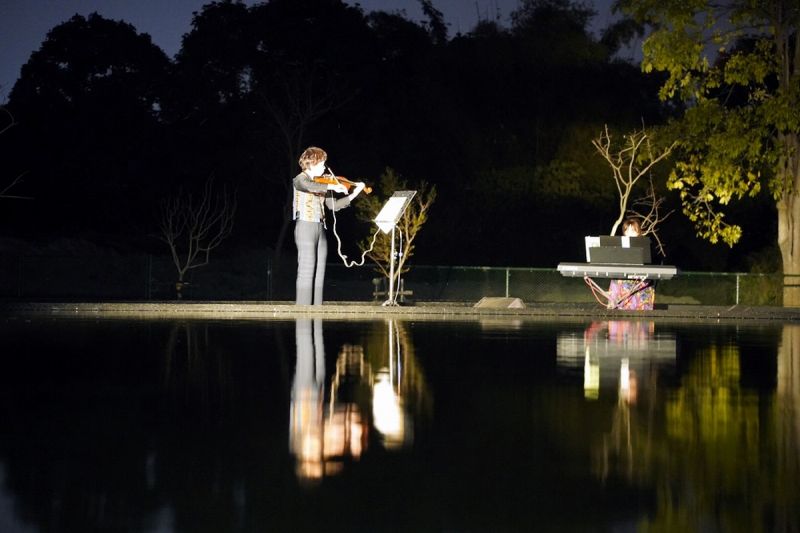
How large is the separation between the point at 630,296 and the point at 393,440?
72.0 feet

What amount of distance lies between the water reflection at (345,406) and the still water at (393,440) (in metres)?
0.03

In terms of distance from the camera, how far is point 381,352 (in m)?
16.0

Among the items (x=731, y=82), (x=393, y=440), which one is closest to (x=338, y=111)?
(x=731, y=82)

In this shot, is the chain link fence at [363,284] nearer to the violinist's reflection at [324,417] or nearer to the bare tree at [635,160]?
the bare tree at [635,160]

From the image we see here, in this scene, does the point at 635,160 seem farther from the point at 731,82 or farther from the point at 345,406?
the point at 345,406

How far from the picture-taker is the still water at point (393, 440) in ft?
19.6

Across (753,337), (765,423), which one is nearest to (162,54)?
(753,337)

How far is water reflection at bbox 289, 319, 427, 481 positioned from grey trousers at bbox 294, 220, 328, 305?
25.1ft

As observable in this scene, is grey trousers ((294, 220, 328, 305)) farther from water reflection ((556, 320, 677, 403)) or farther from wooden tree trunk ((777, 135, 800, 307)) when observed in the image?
wooden tree trunk ((777, 135, 800, 307))

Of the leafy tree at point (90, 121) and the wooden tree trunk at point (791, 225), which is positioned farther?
the leafy tree at point (90, 121)

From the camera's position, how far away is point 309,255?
2450 cm

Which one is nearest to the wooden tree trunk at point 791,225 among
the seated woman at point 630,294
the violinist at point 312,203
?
the seated woman at point 630,294

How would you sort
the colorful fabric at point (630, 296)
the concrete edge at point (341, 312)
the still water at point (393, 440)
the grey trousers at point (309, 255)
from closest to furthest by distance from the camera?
1. the still water at point (393, 440)
2. the grey trousers at point (309, 255)
3. the concrete edge at point (341, 312)
4. the colorful fabric at point (630, 296)

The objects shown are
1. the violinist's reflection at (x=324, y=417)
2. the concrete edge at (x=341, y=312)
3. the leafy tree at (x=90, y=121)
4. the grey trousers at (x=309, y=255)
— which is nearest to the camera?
the violinist's reflection at (x=324, y=417)
